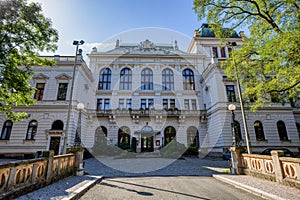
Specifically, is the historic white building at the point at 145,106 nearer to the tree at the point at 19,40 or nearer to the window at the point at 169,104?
the window at the point at 169,104

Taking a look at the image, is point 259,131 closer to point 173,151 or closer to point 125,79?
point 173,151

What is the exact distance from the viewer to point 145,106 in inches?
1031

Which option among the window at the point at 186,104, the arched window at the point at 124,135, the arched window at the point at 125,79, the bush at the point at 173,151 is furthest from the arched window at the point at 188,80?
the arched window at the point at 124,135

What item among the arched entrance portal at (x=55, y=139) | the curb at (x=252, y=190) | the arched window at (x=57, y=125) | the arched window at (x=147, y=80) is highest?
the arched window at (x=147, y=80)

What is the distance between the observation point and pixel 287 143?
66.7 feet

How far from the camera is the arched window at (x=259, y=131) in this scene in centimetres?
2073

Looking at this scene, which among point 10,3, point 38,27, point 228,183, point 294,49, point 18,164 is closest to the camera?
A: point 18,164

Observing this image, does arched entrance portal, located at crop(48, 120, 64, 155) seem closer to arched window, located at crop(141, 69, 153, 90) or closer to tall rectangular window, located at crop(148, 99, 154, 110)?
tall rectangular window, located at crop(148, 99, 154, 110)

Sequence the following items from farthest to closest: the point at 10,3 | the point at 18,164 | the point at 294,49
→ the point at 10,3, the point at 294,49, the point at 18,164

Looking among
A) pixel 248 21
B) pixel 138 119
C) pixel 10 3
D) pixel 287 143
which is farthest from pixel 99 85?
pixel 287 143

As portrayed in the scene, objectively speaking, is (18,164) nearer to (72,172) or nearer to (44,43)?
(72,172)

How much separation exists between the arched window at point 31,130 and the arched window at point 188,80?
2297 cm

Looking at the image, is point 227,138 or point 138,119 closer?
point 227,138

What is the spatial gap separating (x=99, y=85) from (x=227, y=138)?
842 inches
